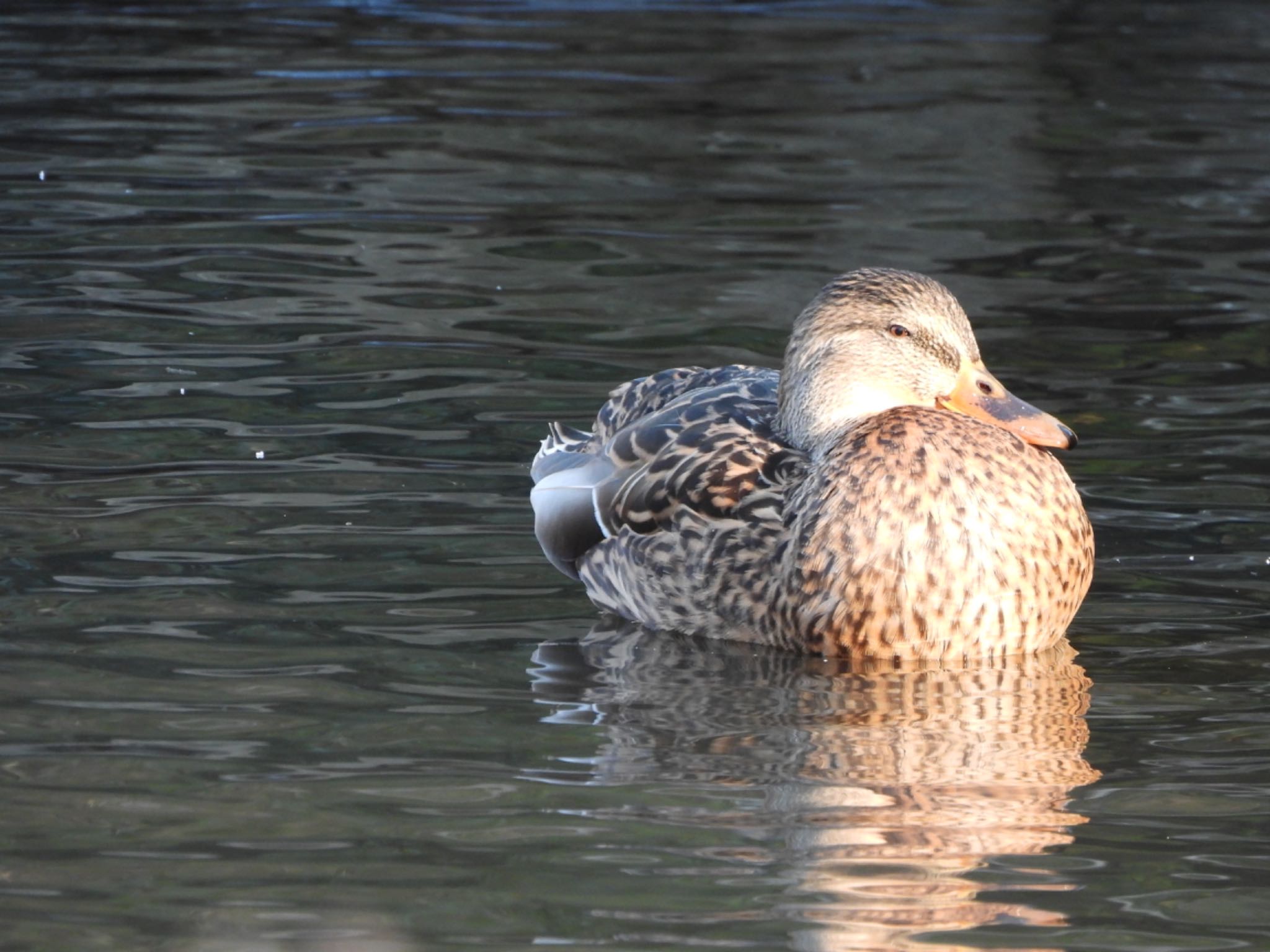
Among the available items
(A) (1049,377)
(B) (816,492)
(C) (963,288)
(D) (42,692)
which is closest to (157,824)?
(D) (42,692)

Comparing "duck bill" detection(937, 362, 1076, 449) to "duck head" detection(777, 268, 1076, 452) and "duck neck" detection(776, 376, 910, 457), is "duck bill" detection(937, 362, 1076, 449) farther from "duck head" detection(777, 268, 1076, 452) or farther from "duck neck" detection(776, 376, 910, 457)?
"duck neck" detection(776, 376, 910, 457)

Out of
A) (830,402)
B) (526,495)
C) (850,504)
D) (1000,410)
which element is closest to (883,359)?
(830,402)

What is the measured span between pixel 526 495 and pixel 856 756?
7.98ft

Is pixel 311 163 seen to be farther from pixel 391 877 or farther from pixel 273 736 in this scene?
pixel 391 877

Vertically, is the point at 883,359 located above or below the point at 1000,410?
above

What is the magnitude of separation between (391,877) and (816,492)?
2.09 metres

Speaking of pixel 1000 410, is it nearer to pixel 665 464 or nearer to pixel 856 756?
pixel 665 464

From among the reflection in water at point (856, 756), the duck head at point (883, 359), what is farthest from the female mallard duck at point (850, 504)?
the reflection in water at point (856, 756)

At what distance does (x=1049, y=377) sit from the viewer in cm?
875

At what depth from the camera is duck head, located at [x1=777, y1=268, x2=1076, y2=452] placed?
6.35 m

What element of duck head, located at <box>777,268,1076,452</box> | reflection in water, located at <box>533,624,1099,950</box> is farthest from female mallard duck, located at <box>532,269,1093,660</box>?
reflection in water, located at <box>533,624,1099,950</box>

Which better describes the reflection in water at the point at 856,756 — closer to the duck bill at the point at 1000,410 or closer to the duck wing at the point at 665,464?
the duck wing at the point at 665,464

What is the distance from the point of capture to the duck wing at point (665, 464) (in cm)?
639

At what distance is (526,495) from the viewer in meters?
7.41
